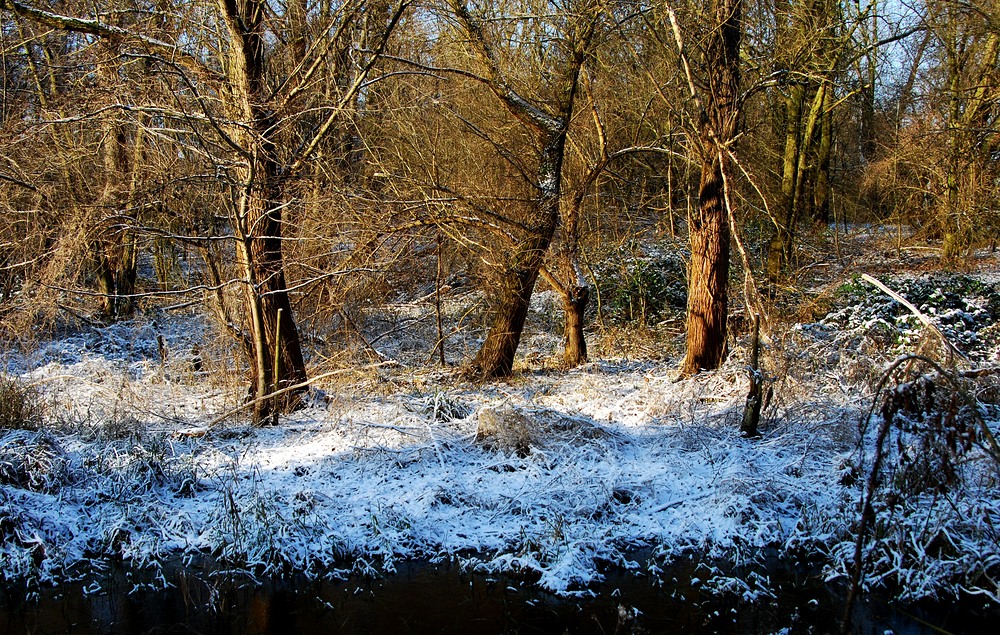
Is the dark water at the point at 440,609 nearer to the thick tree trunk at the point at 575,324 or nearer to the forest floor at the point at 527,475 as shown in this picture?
the forest floor at the point at 527,475

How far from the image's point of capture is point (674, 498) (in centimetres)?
691

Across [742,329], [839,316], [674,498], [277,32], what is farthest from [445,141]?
[674,498]

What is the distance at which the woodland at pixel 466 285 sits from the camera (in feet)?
20.8

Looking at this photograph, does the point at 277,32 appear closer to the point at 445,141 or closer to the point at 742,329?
the point at 445,141

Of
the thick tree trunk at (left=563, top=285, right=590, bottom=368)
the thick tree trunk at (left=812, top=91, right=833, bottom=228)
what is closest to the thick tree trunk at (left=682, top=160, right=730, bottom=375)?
the thick tree trunk at (left=563, top=285, right=590, bottom=368)

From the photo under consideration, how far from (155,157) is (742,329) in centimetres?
935

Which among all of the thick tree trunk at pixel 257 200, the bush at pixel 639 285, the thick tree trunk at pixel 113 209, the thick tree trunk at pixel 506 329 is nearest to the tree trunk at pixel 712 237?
the thick tree trunk at pixel 506 329

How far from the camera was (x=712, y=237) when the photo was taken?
1004 cm

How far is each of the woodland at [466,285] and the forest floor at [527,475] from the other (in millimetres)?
40

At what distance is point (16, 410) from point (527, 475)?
5.16 metres

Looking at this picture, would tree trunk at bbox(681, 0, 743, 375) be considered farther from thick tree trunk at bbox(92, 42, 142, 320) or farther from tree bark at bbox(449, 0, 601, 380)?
thick tree trunk at bbox(92, 42, 142, 320)

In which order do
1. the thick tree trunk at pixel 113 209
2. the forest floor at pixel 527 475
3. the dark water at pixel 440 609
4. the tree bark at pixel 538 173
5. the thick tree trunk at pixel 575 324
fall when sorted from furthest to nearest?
1. the thick tree trunk at pixel 575 324
2. the tree bark at pixel 538 173
3. the thick tree trunk at pixel 113 209
4. the forest floor at pixel 527 475
5. the dark water at pixel 440 609

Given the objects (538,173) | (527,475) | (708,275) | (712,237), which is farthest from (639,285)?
(527,475)

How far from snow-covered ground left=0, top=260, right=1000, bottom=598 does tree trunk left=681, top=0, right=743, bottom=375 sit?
0.74 metres
